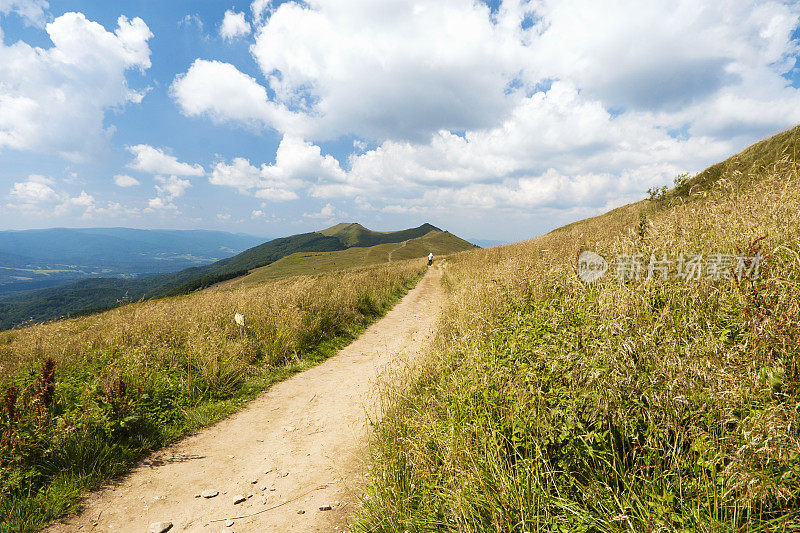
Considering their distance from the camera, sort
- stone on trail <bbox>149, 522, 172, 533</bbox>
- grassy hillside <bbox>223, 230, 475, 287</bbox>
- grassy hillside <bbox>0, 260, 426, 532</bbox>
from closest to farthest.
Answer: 1. stone on trail <bbox>149, 522, 172, 533</bbox>
2. grassy hillside <bbox>0, 260, 426, 532</bbox>
3. grassy hillside <bbox>223, 230, 475, 287</bbox>

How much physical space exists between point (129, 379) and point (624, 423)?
786cm

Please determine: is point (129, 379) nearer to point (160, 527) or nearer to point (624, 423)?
point (160, 527)

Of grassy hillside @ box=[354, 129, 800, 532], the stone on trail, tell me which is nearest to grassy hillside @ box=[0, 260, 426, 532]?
the stone on trail

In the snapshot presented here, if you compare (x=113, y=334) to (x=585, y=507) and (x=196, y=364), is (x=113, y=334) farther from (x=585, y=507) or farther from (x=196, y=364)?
(x=585, y=507)

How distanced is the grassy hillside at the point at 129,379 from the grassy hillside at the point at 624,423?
417 cm

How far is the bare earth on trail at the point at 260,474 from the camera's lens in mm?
3881

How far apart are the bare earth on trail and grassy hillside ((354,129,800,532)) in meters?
0.85

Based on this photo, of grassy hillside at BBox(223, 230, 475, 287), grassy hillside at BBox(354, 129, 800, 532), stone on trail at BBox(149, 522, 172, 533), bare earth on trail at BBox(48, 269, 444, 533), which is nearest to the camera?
grassy hillside at BBox(354, 129, 800, 532)

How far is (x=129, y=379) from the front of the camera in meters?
6.18

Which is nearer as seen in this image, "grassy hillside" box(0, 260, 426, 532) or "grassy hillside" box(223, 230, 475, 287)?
"grassy hillside" box(0, 260, 426, 532)

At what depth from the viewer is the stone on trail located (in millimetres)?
3765

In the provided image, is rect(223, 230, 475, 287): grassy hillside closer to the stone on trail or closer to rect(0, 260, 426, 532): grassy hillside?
rect(0, 260, 426, 532): grassy hillside

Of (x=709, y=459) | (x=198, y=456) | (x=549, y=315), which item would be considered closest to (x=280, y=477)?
(x=198, y=456)

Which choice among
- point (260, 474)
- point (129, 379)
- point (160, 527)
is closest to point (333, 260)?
point (129, 379)
